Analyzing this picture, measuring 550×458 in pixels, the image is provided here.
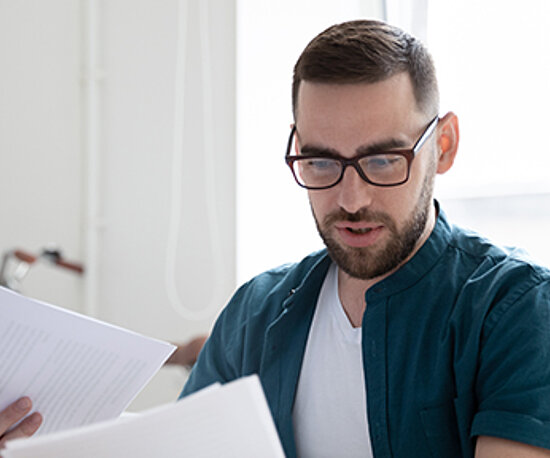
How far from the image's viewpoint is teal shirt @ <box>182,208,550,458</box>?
90cm

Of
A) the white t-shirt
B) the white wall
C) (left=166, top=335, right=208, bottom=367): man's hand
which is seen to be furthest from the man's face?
the white wall

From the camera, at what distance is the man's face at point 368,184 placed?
41.3 inches

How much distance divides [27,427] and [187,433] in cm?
47

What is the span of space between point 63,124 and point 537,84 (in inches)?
74.7

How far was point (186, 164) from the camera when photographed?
2367mm

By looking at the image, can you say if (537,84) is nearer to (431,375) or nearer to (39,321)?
(431,375)

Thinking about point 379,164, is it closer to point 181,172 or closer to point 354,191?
point 354,191

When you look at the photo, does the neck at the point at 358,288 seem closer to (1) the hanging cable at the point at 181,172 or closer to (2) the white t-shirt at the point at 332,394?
(2) the white t-shirt at the point at 332,394

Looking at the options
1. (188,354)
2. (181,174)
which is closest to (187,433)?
(188,354)

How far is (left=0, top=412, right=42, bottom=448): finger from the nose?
0.55 meters

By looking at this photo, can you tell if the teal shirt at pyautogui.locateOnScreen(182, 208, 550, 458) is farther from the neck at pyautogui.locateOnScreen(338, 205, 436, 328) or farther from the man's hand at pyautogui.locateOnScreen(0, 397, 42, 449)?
→ the man's hand at pyautogui.locateOnScreen(0, 397, 42, 449)

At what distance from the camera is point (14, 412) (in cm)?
99

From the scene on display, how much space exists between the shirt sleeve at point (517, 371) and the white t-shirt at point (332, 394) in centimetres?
21

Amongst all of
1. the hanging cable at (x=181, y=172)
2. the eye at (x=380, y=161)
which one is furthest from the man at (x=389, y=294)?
the hanging cable at (x=181, y=172)
